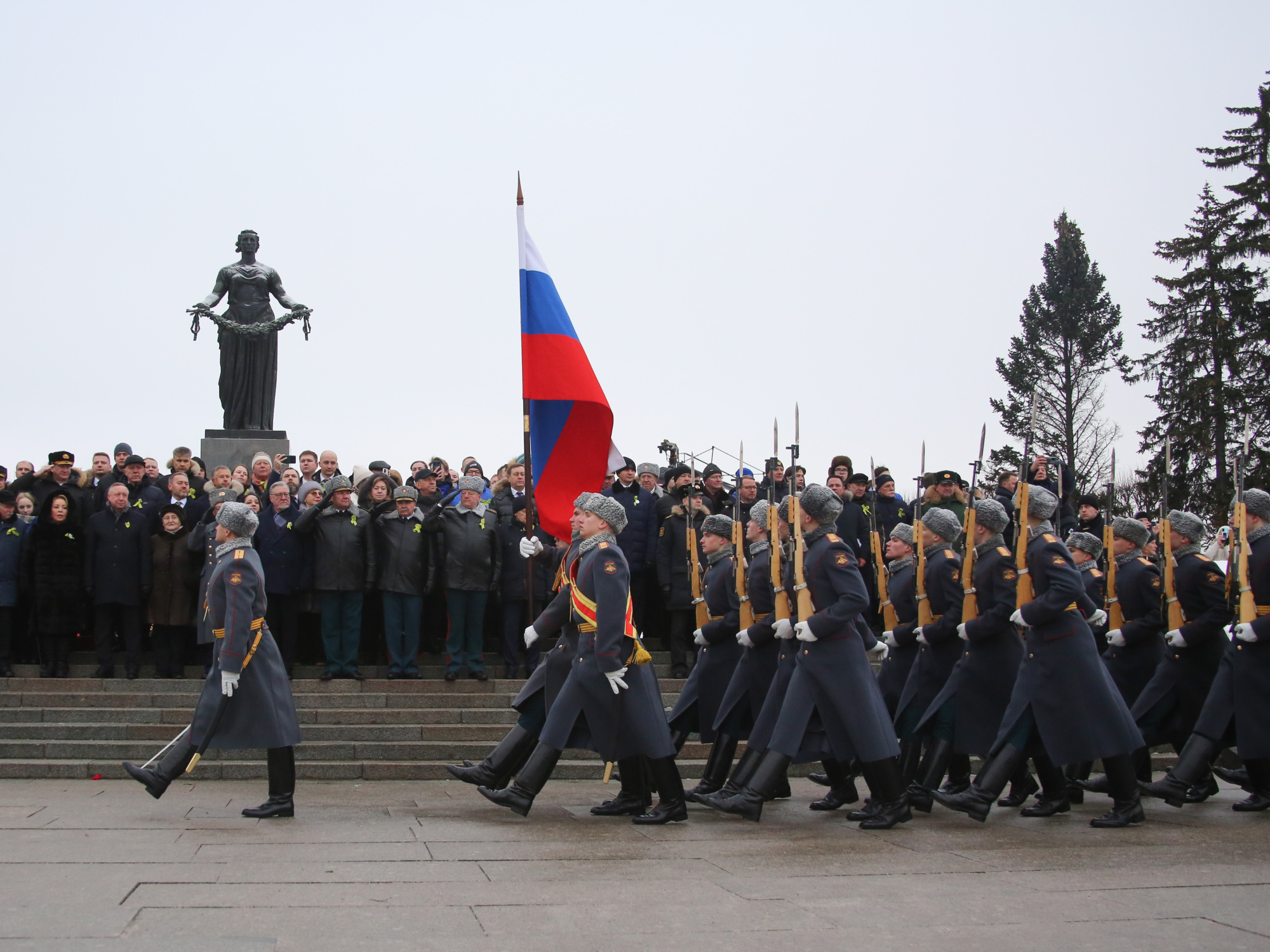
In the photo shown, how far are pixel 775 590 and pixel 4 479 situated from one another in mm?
8902

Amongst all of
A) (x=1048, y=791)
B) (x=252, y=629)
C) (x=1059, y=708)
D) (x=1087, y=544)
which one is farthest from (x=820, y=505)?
(x=252, y=629)

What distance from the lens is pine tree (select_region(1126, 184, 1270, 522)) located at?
109 feet

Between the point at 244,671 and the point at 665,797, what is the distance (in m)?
2.77

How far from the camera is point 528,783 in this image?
8461 mm

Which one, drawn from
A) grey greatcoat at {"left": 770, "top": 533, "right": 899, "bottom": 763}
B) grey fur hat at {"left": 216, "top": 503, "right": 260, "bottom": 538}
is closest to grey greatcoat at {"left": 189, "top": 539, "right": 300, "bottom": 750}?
grey fur hat at {"left": 216, "top": 503, "right": 260, "bottom": 538}

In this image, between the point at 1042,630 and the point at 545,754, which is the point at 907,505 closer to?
the point at 1042,630

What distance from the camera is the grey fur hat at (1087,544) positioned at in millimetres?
10477

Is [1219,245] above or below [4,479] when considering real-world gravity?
above

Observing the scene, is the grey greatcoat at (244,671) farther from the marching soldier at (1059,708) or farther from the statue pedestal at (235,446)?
the statue pedestal at (235,446)

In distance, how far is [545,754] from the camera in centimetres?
851

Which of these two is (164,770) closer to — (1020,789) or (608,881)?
(608,881)

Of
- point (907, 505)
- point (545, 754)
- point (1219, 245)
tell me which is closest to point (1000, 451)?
point (1219, 245)

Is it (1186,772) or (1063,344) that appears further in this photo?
(1063,344)

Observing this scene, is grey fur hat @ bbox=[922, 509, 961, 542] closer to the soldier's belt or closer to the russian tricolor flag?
the russian tricolor flag
